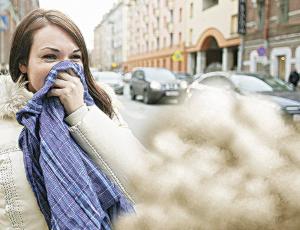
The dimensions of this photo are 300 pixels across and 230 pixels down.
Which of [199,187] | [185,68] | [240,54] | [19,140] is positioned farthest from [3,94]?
[185,68]

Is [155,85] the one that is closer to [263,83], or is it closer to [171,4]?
[171,4]

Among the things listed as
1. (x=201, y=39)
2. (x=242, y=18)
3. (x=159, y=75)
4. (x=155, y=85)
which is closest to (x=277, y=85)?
(x=155, y=85)

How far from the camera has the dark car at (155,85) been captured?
43.9 ft

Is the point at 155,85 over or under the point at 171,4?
under

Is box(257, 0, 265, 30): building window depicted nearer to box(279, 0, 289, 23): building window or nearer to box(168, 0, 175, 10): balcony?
box(279, 0, 289, 23): building window

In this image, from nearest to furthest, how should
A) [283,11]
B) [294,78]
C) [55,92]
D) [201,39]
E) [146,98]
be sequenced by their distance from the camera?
1. [55,92]
2. [146,98]
3. [294,78]
4. [283,11]
5. [201,39]

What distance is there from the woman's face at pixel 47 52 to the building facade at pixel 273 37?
1644 cm

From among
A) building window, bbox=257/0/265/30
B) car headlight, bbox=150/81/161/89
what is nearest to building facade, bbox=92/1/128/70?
building window, bbox=257/0/265/30

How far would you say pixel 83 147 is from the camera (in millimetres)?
780

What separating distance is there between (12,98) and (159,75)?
1361 cm

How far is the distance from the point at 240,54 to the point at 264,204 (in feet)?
73.4

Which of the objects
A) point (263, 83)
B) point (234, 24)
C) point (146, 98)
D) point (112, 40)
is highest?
point (112, 40)

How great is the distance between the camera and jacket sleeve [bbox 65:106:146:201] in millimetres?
728

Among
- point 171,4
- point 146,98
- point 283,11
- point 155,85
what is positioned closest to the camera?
point 171,4
